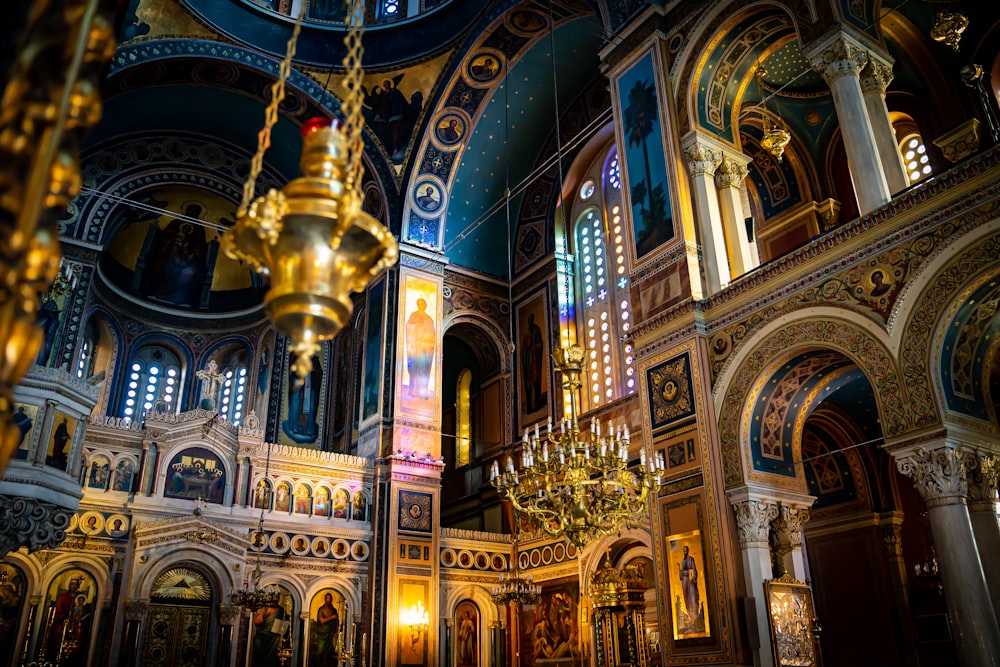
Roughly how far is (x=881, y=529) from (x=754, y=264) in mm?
4615

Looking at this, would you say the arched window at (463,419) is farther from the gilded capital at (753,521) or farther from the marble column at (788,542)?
the gilded capital at (753,521)

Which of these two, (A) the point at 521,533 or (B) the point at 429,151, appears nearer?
(A) the point at 521,533

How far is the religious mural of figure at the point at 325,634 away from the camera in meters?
12.7

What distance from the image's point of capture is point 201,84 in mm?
15156

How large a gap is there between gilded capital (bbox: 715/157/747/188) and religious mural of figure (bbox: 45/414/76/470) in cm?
902

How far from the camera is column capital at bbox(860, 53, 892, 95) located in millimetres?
9102

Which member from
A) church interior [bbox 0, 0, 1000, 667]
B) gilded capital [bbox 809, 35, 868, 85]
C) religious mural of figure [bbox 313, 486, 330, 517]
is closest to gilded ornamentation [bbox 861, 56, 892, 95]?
gilded capital [bbox 809, 35, 868, 85]

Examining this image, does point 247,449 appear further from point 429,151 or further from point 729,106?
point 729,106

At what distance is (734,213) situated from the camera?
10.4 metres

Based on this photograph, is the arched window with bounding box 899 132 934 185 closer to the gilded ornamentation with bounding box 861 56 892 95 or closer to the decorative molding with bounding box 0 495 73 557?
the gilded ornamentation with bounding box 861 56 892 95

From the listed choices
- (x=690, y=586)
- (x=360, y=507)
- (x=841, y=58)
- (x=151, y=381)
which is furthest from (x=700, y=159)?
(x=151, y=381)

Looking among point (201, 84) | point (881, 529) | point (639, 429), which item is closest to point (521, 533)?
point (639, 429)

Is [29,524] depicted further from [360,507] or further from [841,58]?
[841,58]

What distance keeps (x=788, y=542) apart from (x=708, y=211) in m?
4.13
